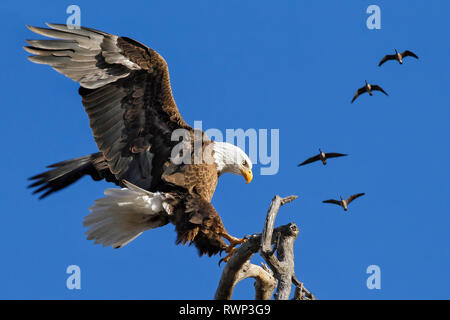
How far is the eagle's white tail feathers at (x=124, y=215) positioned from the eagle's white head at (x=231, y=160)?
2.23ft

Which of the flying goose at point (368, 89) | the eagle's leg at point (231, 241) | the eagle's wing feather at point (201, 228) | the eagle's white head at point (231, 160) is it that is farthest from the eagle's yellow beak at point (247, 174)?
the flying goose at point (368, 89)

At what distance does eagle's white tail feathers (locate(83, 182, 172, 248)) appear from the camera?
5918 mm

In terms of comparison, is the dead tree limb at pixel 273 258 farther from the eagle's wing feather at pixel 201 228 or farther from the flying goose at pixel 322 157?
the flying goose at pixel 322 157

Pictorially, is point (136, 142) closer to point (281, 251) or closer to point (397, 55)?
point (281, 251)

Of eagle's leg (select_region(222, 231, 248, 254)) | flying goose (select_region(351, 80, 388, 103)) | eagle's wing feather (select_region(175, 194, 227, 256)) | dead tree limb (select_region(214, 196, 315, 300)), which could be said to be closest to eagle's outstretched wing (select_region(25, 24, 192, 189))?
eagle's wing feather (select_region(175, 194, 227, 256))

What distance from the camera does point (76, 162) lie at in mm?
7301

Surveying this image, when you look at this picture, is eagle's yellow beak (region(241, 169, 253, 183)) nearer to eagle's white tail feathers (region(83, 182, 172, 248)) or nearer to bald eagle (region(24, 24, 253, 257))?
bald eagle (region(24, 24, 253, 257))

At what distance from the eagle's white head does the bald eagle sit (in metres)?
0.01

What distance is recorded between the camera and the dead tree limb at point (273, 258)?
4.87 m
